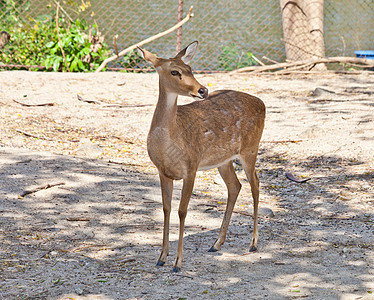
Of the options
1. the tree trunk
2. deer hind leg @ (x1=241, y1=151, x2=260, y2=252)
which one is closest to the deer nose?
deer hind leg @ (x1=241, y1=151, x2=260, y2=252)

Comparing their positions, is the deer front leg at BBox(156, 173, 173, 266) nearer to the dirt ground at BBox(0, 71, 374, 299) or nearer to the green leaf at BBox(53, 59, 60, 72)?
the dirt ground at BBox(0, 71, 374, 299)

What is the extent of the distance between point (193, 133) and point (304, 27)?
29.5ft

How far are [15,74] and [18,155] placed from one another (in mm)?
4684

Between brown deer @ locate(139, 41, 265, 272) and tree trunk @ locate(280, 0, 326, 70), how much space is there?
7.98m

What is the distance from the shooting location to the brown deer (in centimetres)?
425

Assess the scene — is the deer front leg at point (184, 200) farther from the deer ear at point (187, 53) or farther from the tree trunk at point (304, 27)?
the tree trunk at point (304, 27)

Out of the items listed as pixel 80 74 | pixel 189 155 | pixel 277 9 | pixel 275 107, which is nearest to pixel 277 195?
pixel 189 155

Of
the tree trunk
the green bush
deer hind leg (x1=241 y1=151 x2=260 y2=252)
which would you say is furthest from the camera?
the tree trunk

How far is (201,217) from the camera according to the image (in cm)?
567

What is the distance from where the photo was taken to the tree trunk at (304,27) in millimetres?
12633

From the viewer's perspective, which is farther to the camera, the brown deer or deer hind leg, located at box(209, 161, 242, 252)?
deer hind leg, located at box(209, 161, 242, 252)

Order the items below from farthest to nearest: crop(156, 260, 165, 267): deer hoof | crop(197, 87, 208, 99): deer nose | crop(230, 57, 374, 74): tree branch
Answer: crop(230, 57, 374, 74): tree branch < crop(156, 260, 165, 267): deer hoof < crop(197, 87, 208, 99): deer nose

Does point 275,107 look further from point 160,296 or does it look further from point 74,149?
point 160,296

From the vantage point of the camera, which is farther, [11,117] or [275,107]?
[275,107]
